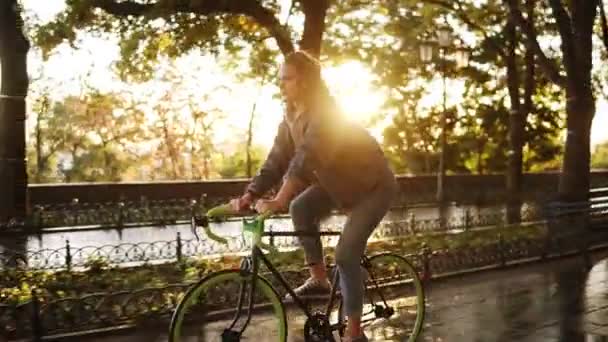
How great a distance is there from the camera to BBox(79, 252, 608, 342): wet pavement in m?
6.24

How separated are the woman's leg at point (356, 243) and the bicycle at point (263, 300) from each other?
9.4 inches

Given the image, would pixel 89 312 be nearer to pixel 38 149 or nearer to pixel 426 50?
pixel 426 50

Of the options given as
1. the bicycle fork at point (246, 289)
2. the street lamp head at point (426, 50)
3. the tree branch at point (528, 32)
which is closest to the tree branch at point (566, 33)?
the tree branch at point (528, 32)

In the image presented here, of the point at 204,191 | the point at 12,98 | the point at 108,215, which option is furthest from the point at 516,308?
the point at 204,191

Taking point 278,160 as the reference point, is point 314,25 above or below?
above

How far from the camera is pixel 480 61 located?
3122cm

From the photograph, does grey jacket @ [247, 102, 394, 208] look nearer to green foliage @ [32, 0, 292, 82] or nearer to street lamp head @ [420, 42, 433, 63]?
green foliage @ [32, 0, 292, 82]

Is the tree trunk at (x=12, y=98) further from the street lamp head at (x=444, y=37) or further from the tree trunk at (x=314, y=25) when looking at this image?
the street lamp head at (x=444, y=37)

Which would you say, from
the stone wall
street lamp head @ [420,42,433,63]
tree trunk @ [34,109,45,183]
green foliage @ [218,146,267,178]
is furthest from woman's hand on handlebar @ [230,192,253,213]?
green foliage @ [218,146,267,178]

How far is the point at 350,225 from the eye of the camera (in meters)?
4.80

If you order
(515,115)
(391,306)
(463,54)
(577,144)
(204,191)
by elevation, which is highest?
(463,54)

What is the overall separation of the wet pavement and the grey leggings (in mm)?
1271

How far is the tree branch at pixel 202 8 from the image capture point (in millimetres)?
13242

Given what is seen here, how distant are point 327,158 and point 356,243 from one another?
0.62m
